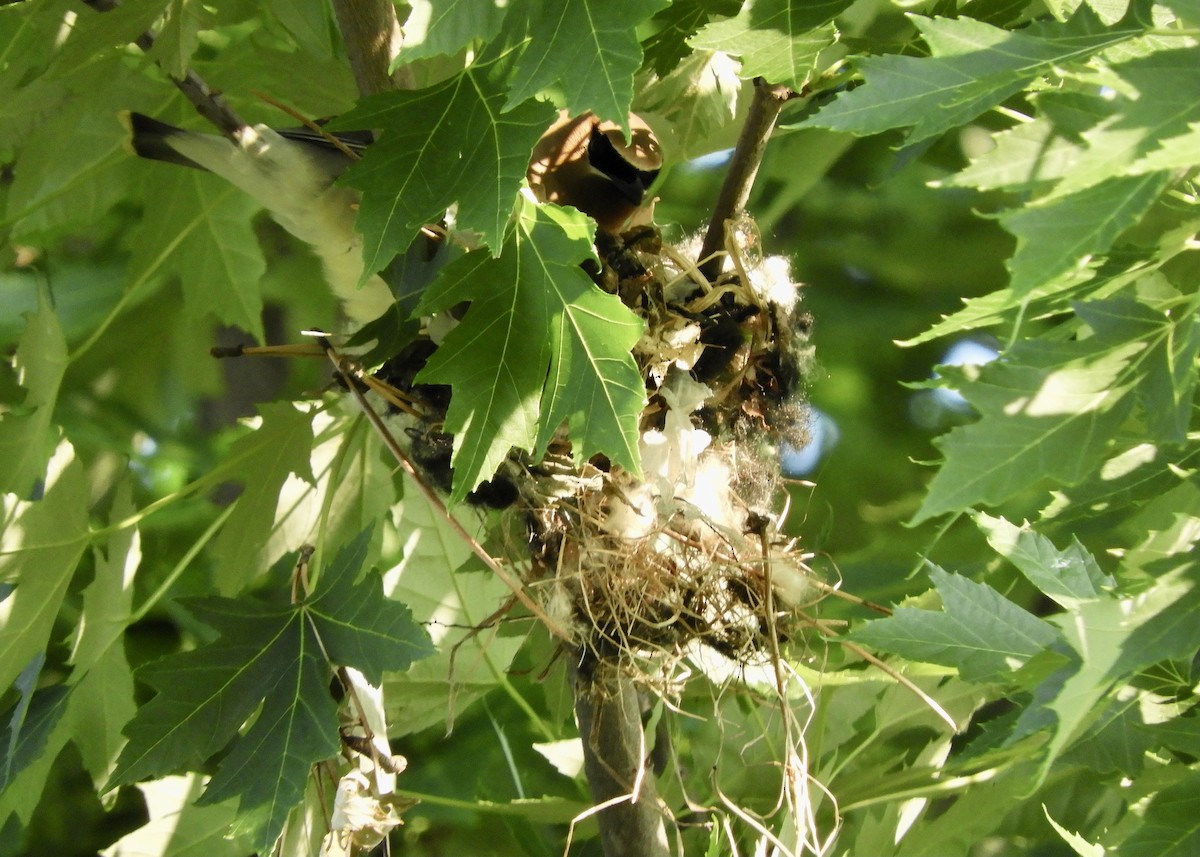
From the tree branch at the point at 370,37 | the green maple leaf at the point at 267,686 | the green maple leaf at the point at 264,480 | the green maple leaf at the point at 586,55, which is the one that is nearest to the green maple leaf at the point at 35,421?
the green maple leaf at the point at 264,480

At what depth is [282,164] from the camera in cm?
162

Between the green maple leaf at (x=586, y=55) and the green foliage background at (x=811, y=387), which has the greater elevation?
the green maple leaf at (x=586, y=55)

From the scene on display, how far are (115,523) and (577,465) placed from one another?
2.68 feet

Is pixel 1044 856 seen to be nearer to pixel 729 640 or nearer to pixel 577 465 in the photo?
pixel 729 640

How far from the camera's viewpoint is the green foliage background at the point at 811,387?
1.07 meters

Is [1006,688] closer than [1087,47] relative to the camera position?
No

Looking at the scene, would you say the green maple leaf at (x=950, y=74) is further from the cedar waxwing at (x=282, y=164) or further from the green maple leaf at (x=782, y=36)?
the cedar waxwing at (x=282, y=164)

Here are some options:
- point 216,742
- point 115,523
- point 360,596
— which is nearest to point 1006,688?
point 360,596

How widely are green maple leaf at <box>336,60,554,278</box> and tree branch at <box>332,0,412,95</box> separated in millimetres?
348

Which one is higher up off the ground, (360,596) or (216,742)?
(360,596)

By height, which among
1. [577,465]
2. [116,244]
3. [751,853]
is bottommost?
[751,853]

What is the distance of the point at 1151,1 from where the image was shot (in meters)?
1.08

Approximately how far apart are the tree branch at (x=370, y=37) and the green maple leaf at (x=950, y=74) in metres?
0.72

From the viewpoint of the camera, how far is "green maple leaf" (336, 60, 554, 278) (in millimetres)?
1202
